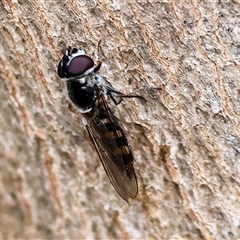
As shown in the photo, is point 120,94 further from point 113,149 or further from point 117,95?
point 113,149

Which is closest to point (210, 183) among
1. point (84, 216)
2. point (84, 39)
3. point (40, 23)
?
point (84, 216)

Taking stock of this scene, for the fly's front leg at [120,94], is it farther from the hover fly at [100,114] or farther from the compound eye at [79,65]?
the compound eye at [79,65]

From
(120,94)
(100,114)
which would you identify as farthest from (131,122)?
(100,114)

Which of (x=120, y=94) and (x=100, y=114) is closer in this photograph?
(x=120, y=94)

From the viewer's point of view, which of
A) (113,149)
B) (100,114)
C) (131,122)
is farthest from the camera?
(100,114)

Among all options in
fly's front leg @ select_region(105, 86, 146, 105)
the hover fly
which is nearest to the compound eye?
the hover fly

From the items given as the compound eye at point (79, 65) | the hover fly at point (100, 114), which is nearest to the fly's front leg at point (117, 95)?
the hover fly at point (100, 114)

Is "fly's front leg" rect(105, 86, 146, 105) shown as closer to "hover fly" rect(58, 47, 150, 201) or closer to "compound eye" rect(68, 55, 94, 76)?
"hover fly" rect(58, 47, 150, 201)
